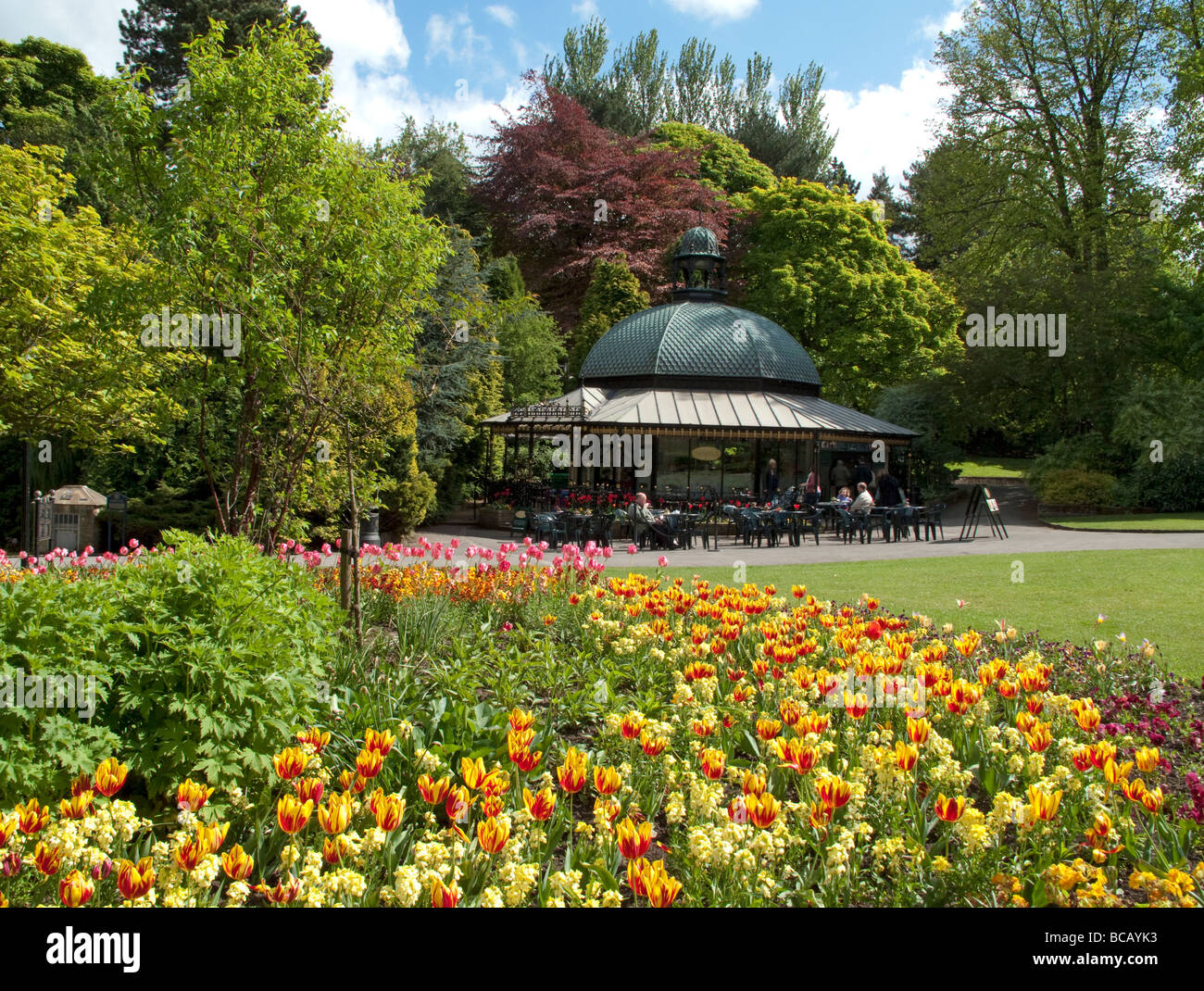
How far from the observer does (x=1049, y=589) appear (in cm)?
1030

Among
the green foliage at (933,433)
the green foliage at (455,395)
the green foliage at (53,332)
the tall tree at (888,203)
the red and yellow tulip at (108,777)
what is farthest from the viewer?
the tall tree at (888,203)

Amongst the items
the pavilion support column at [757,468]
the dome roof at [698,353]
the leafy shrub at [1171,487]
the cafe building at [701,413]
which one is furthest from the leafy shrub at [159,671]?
the leafy shrub at [1171,487]

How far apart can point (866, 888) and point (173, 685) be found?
105 inches

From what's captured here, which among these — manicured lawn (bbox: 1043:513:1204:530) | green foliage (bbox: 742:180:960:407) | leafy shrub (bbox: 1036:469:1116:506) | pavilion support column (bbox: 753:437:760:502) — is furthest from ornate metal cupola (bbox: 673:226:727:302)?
manicured lawn (bbox: 1043:513:1204:530)

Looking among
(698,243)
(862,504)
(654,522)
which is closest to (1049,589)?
(654,522)

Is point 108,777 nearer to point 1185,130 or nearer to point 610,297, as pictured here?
point 610,297

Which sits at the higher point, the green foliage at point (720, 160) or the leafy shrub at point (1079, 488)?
the green foliage at point (720, 160)

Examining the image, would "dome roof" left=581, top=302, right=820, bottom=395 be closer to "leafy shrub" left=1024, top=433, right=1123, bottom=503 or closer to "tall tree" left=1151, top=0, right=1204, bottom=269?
"leafy shrub" left=1024, top=433, right=1123, bottom=503

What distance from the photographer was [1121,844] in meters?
3.20

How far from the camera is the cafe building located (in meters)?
22.0

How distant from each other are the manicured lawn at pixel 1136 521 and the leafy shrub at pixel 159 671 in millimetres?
21088

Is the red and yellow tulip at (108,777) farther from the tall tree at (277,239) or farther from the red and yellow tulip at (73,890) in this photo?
the tall tree at (277,239)

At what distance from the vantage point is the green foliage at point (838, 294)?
3166 cm

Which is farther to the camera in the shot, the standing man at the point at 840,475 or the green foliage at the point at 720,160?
the green foliage at the point at 720,160
